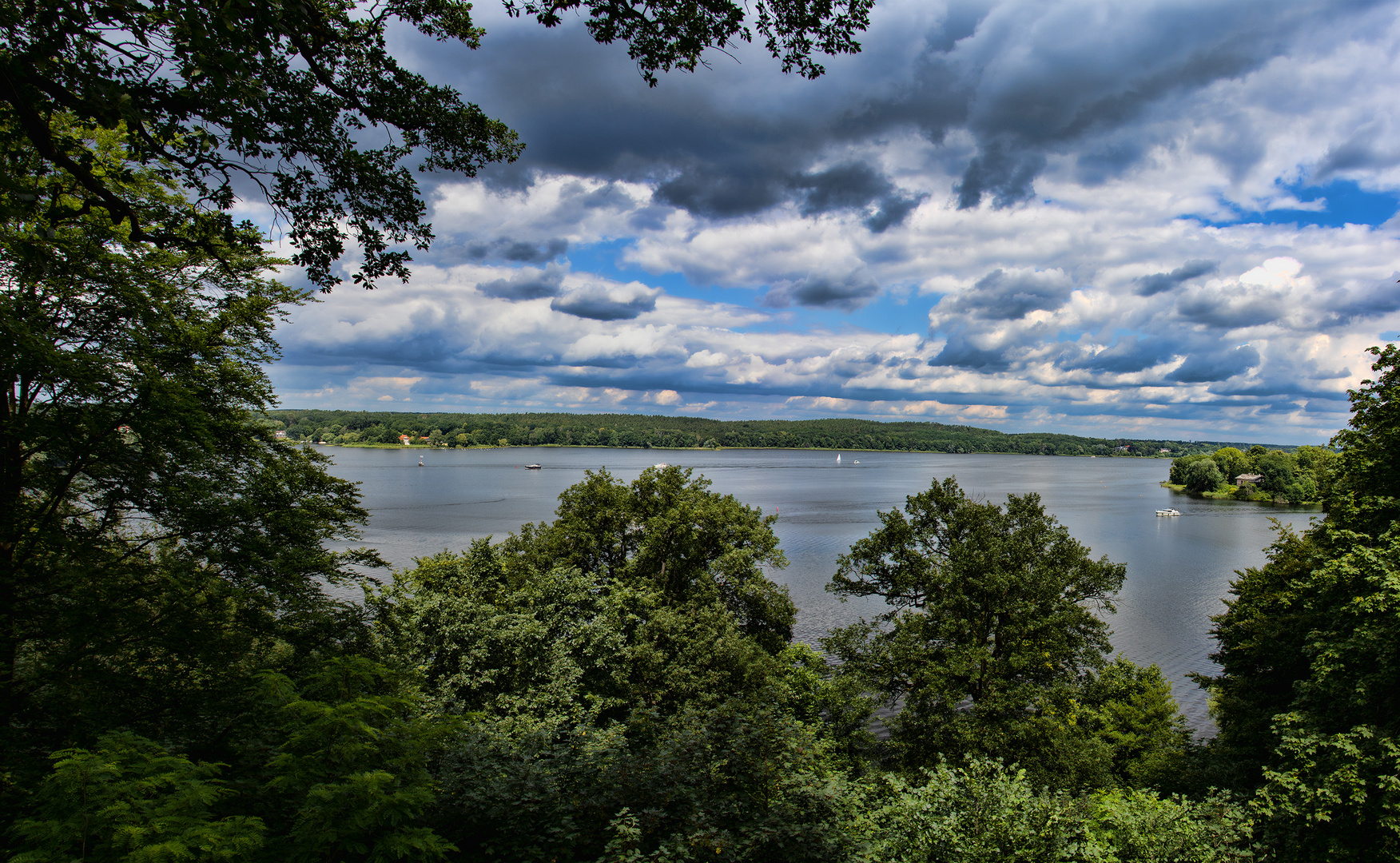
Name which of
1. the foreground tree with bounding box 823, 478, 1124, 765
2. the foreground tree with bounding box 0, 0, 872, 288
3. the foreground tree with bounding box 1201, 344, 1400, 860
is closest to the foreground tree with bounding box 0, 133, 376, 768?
the foreground tree with bounding box 0, 0, 872, 288

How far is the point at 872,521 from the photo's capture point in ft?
193

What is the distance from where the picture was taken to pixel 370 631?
33.6 feet

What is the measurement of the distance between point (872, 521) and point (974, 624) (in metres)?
43.0

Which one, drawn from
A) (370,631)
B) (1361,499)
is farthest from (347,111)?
(1361,499)

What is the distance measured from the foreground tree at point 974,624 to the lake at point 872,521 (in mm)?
7395

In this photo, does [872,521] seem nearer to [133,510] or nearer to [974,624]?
[974,624]

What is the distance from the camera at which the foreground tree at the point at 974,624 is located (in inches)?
614

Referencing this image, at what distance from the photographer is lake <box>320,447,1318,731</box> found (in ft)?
96.6

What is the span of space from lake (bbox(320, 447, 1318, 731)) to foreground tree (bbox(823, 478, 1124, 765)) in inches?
291

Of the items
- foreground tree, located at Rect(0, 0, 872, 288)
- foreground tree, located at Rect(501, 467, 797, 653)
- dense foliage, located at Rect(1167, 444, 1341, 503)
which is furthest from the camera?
dense foliage, located at Rect(1167, 444, 1341, 503)

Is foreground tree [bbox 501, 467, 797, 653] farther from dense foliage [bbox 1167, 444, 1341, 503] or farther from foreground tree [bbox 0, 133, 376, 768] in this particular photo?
dense foliage [bbox 1167, 444, 1341, 503]

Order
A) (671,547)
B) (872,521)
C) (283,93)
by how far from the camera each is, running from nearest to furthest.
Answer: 1. (283,93)
2. (671,547)
3. (872,521)

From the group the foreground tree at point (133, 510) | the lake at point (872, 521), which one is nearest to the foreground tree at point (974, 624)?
the lake at point (872, 521)

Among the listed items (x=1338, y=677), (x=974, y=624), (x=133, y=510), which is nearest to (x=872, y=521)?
(x=974, y=624)
